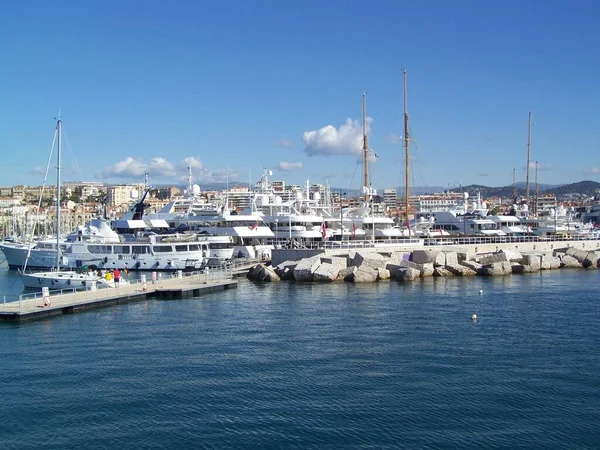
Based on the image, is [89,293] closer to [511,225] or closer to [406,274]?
[406,274]

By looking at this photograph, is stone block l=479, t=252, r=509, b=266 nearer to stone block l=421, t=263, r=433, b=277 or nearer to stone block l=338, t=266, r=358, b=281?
stone block l=421, t=263, r=433, b=277

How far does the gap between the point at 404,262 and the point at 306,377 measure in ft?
91.4

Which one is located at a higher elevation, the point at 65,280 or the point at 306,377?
the point at 65,280

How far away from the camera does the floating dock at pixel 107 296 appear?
3038 centimetres

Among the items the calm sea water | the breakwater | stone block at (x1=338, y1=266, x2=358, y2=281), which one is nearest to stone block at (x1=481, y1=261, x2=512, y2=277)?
the breakwater

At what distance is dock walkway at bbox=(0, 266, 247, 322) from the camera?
30419 mm

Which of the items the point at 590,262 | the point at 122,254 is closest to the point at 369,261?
the point at 122,254

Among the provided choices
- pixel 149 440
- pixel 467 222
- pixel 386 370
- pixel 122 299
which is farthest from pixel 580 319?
pixel 467 222

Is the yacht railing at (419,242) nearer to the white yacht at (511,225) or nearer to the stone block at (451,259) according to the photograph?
the white yacht at (511,225)

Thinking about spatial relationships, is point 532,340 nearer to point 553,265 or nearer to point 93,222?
point 553,265

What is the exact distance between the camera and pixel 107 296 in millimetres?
34969

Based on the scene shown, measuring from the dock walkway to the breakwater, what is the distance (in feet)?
18.7

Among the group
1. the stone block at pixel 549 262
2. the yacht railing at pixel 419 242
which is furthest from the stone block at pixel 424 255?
the stone block at pixel 549 262

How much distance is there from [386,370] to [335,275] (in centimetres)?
2391
